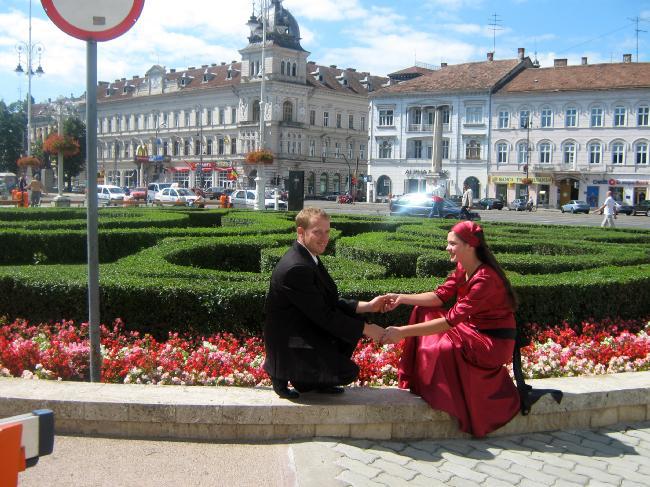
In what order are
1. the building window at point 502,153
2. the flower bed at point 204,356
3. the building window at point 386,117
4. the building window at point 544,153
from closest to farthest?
the flower bed at point 204,356
the building window at point 544,153
the building window at point 502,153
the building window at point 386,117

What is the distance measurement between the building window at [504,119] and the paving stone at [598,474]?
197ft

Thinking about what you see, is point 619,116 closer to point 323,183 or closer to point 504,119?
point 504,119

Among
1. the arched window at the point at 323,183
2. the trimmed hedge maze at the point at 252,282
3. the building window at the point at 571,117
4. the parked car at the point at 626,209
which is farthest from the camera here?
the arched window at the point at 323,183

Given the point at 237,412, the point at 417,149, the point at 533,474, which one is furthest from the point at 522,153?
the point at 237,412

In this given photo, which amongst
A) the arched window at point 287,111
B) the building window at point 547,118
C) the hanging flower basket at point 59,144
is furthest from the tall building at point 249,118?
the hanging flower basket at point 59,144

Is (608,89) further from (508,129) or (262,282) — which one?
(262,282)

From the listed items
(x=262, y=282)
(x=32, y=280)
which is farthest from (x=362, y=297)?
(x=32, y=280)

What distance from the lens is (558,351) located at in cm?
625

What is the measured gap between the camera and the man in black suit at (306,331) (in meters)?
4.60

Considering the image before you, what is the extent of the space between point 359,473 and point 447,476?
1.69 feet

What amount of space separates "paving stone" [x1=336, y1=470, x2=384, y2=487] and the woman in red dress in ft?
2.78

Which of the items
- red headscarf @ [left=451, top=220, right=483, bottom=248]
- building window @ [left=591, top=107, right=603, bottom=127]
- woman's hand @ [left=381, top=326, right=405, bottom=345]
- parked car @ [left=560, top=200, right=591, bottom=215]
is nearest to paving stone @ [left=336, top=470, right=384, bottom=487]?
woman's hand @ [left=381, top=326, right=405, bottom=345]

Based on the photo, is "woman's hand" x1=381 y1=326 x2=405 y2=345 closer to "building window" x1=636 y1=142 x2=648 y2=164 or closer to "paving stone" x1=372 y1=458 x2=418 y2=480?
"paving stone" x1=372 y1=458 x2=418 y2=480

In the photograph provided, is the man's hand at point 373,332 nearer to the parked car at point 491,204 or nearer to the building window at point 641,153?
the parked car at point 491,204
